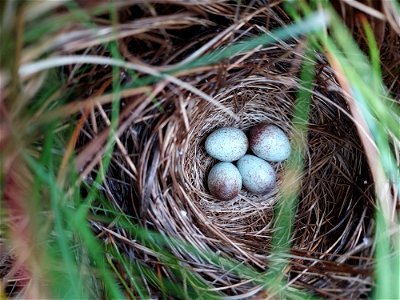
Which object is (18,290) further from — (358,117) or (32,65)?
(358,117)

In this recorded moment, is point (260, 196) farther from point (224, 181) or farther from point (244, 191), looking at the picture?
point (224, 181)

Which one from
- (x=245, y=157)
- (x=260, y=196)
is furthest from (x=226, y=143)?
(x=260, y=196)

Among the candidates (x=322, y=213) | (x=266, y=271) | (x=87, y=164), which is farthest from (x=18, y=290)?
(x=322, y=213)

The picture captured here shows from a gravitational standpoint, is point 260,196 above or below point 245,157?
below

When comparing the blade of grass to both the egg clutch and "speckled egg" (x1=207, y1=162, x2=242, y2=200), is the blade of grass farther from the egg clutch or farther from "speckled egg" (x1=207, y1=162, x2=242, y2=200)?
"speckled egg" (x1=207, y1=162, x2=242, y2=200)

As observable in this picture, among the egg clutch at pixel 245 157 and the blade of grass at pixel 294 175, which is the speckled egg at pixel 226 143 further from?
the blade of grass at pixel 294 175

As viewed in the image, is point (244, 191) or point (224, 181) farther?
point (244, 191)
